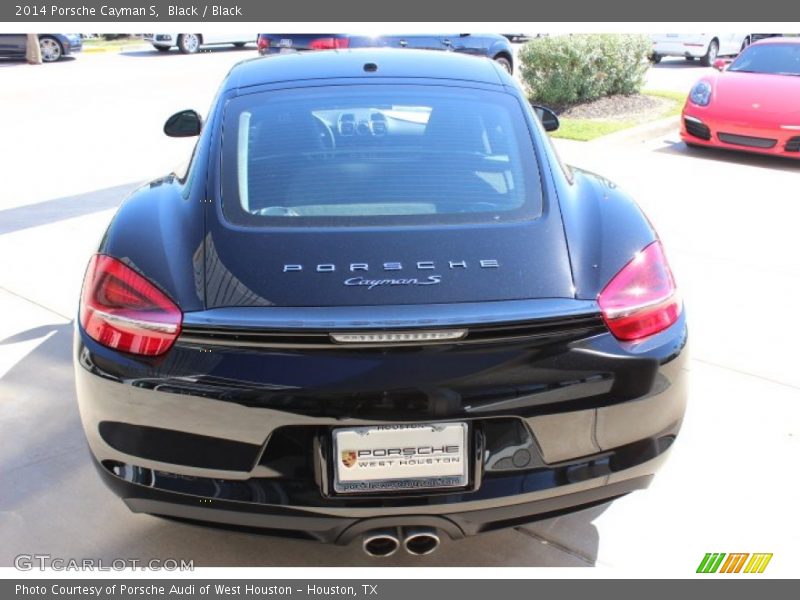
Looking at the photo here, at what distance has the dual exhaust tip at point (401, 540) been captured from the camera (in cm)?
234

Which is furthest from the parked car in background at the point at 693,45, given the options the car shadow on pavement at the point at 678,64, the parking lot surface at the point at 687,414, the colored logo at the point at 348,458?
the colored logo at the point at 348,458

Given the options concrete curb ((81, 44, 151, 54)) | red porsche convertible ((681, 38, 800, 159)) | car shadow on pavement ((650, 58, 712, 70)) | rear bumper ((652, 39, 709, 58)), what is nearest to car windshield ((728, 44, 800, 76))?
red porsche convertible ((681, 38, 800, 159))

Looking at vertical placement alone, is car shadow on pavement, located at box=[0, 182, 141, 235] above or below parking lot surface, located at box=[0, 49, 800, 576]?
below

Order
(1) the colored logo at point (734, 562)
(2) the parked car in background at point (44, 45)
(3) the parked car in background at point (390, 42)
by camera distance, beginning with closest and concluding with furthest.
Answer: (1) the colored logo at point (734, 562), (3) the parked car in background at point (390, 42), (2) the parked car in background at point (44, 45)

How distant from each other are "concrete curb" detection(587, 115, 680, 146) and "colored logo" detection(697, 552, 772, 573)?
762cm

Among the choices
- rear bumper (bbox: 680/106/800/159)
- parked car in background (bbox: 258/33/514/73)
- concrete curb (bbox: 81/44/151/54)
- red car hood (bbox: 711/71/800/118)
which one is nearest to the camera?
rear bumper (bbox: 680/106/800/159)

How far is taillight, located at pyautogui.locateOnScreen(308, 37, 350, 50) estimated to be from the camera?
1262 cm

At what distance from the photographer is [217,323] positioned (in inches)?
87.9

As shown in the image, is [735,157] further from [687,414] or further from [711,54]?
[711,54]

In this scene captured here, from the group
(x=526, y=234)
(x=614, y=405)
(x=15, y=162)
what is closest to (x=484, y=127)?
(x=526, y=234)

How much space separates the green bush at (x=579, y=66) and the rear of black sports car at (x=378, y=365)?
30.7 ft

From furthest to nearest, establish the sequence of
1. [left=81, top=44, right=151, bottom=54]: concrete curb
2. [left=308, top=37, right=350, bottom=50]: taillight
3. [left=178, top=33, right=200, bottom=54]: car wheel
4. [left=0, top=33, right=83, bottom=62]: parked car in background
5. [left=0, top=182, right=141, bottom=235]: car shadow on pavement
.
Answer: [left=81, top=44, right=151, bottom=54]: concrete curb, [left=178, top=33, right=200, bottom=54]: car wheel, [left=0, top=33, right=83, bottom=62]: parked car in background, [left=308, top=37, right=350, bottom=50]: taillight, [left=0, top=182, right=141, bottom=235]: car shadow on pavement

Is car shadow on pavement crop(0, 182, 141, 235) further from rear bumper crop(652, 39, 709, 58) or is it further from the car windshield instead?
rear bumper crop(652, 39, 709, 58)

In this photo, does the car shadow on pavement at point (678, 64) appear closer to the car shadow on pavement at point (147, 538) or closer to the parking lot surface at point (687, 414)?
the parking lot surface at point (687, 414)
